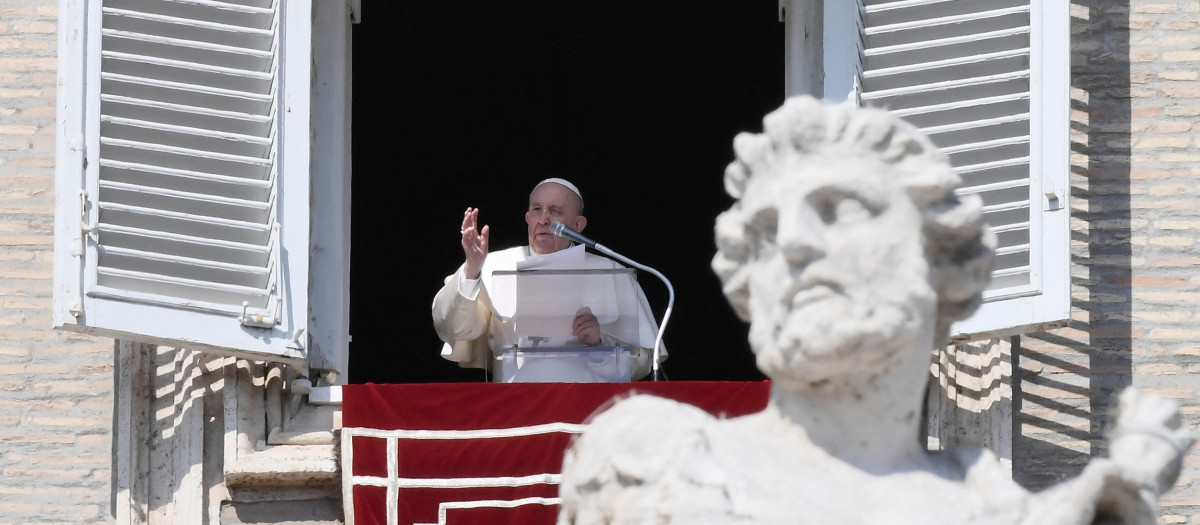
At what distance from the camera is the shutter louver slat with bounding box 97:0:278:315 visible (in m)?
7.90

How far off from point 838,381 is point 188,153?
484 centimetres

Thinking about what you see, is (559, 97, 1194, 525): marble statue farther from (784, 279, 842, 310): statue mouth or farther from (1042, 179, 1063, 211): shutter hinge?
(1042, 179, 1063, 211): shutter hinge

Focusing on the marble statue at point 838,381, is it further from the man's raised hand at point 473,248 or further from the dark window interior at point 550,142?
the dark window interior at point 550,142

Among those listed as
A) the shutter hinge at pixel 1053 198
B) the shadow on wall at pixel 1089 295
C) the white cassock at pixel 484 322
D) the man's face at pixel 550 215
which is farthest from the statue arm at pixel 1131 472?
the man's face at pixel 550 215

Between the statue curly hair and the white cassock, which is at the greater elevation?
the statue curly hair

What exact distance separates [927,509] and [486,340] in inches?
214

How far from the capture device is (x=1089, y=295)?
8781 millimetres

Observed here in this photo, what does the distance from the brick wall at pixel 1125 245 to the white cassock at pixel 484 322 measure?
1150mm

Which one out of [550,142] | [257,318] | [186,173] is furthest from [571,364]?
[550,142]

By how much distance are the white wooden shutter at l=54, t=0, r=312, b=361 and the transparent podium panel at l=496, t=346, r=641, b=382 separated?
0.71m

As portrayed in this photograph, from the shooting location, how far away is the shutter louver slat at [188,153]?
311 inches

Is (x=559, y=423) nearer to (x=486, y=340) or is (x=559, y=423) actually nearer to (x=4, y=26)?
(x=486, y=340)

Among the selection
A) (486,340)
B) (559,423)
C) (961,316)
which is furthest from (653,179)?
A: (961,316)

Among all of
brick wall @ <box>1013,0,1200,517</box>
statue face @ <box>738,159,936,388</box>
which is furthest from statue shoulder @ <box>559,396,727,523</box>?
brick wall @ <box>1013,0,1200,517</box>
